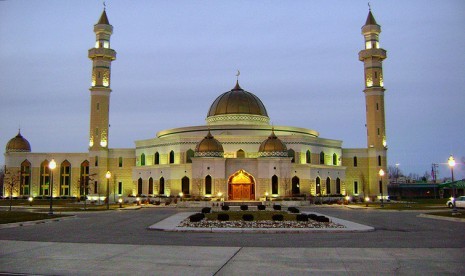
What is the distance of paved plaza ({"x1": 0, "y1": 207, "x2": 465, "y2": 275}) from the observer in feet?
38.8

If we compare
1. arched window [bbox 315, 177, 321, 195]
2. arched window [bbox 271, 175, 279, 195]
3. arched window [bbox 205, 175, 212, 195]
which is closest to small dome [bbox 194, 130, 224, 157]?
arched window [bbox 205, 175, 212, 195]

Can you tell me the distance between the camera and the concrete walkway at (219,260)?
1160 centimetres

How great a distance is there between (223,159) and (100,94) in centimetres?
2072

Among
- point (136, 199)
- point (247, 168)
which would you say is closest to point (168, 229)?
point (247, 168)

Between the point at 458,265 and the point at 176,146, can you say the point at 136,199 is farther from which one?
the point at 458,265

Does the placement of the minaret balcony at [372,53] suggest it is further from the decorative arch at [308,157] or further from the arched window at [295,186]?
the arched window at [295,186]

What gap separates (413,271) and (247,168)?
4828 cm

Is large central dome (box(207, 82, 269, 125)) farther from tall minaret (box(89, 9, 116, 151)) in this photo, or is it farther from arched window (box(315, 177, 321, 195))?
tall minaret (box(89, 9, 116, 151))

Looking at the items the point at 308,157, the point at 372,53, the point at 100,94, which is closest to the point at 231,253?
the point at 308,157

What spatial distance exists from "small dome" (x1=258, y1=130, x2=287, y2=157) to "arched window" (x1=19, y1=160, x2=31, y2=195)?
36430 mm

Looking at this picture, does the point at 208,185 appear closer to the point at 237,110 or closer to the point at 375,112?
the point at 237,110

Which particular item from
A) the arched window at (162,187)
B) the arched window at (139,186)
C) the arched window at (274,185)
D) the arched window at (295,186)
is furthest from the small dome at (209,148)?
the arched window at (139,186)

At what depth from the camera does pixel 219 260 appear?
516 inches

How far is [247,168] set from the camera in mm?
59719
